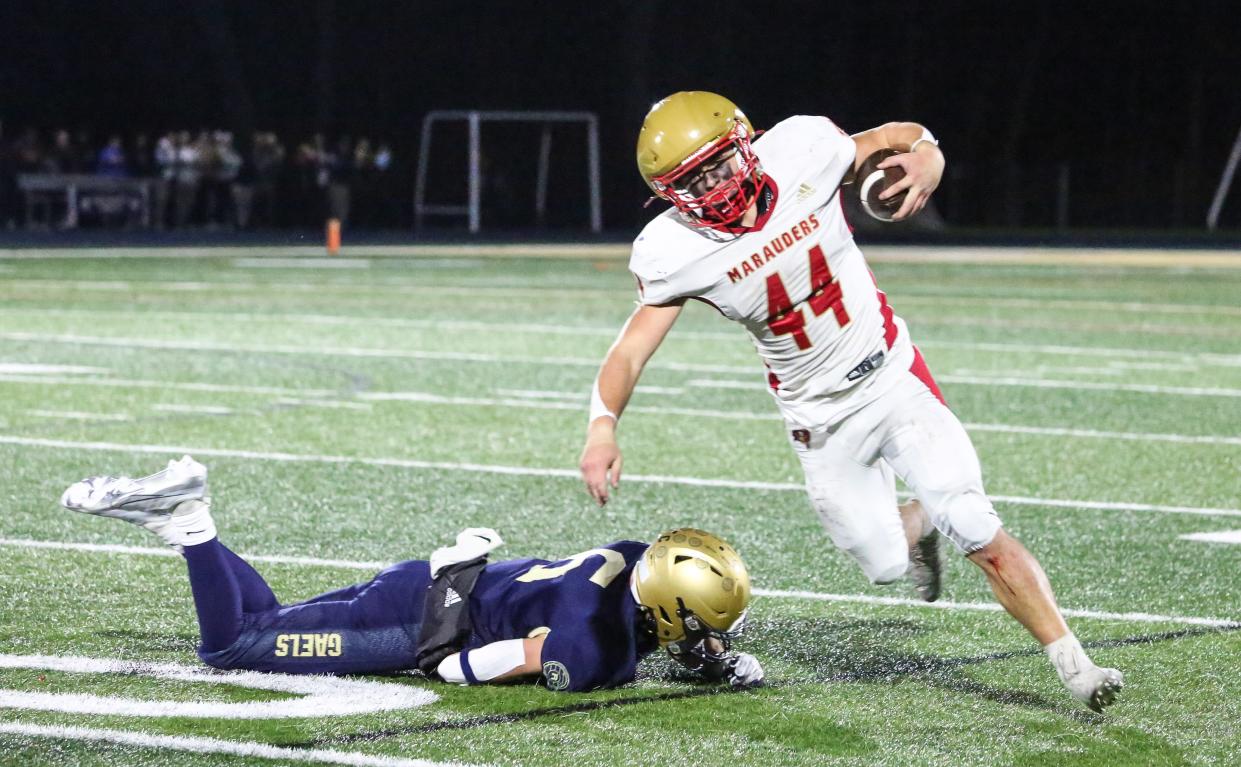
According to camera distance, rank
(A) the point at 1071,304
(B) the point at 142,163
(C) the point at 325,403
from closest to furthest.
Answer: (C) the point at 325,403 < (A) the point at 1071,304 < (B) the point at 142,163

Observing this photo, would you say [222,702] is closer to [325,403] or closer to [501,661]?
[501,661]

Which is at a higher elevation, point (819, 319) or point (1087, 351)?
point (819, 319)

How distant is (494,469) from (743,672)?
12.4 feet

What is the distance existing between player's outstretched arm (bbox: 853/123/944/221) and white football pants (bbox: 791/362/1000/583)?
17.6 inches

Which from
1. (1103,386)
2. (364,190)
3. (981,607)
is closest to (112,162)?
(364,190)

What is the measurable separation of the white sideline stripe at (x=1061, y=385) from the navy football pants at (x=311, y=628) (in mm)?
6659

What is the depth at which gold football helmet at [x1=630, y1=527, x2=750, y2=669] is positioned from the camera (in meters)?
4.67

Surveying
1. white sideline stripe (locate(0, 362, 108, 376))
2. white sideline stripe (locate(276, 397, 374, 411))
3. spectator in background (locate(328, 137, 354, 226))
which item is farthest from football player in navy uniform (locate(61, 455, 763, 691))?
spectator in background (locate(328, 137, 354, 226))

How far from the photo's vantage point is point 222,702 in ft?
15.5

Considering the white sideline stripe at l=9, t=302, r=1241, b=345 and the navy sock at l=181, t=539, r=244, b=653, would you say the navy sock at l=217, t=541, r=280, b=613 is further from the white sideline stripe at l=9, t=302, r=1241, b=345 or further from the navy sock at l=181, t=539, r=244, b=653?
the white sideline stripe at l=9, t=302, r=1241, b=345

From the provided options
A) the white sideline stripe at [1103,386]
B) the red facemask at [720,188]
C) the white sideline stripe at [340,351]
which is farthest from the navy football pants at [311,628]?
the white sideline stripe at [340,351]

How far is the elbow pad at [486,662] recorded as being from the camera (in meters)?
4.81

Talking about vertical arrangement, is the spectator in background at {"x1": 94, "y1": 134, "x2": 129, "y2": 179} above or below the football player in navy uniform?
below

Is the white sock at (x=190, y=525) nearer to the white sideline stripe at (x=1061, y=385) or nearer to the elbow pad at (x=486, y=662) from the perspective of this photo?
the elbow pad at (x=486, y=662)
